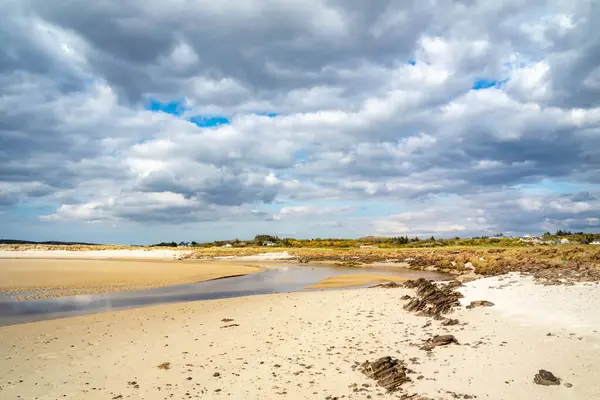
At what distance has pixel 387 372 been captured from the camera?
893 centimetres

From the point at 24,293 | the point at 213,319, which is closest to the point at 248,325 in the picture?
the point at 213,319

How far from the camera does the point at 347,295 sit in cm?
2183

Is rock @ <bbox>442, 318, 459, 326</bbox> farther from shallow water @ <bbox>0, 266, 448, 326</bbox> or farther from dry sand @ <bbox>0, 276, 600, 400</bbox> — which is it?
shallow water @ <bbox>0, 266, 448, 326</bbox>

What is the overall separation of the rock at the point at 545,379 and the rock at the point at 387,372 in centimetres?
262

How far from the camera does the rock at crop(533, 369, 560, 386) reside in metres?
7.80

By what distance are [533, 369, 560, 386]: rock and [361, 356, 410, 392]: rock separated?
8.59 ft

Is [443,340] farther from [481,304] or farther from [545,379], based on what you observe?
[481,304]

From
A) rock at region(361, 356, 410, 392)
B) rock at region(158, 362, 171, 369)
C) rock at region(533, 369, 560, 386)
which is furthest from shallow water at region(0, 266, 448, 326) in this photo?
rock at region(533, 369, 560, 386)

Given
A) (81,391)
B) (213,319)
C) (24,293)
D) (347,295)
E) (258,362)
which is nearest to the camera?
(81,391)

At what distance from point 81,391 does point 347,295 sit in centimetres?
1534

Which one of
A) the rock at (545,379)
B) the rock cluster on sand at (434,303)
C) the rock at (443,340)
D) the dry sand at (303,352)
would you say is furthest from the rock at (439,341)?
the rock cluster on sand at (434,303)

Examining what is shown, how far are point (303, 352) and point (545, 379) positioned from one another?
5.87 metres

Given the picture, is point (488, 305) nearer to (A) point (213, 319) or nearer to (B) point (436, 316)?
(B) point (436, 316)

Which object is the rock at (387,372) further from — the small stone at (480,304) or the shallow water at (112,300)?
the shallow water at (112,300)
